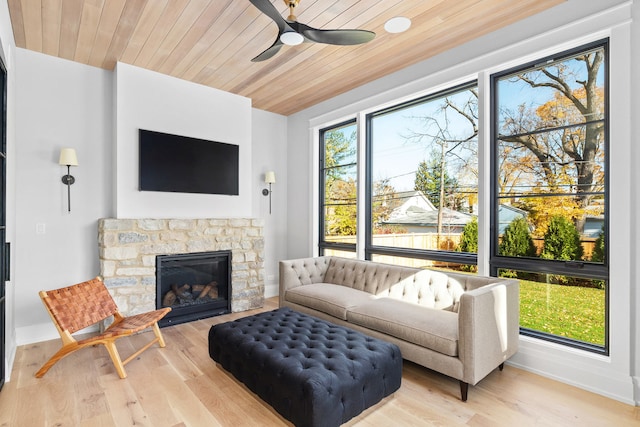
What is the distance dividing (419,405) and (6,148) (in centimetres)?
346

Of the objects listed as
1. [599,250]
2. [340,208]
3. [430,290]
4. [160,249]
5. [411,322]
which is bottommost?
[411,322]

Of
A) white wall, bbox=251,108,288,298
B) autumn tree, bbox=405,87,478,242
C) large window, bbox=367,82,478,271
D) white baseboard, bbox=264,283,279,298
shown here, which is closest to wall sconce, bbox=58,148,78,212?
white wall, bbox=251,108,288,298

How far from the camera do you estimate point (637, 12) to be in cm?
230

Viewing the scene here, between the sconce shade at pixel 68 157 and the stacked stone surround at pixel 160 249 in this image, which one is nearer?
the sconce shade at pixel 68 157

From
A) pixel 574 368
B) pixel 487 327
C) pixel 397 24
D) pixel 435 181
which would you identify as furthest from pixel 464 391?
pixel 397 24

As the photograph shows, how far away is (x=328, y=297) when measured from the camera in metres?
3.38

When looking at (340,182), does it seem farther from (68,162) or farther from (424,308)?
(68,162)

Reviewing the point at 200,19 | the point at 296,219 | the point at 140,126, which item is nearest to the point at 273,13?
the point at 200,19

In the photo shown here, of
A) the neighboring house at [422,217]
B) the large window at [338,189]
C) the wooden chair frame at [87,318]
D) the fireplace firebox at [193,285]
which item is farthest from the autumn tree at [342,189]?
the wooden chair frame at [87,318]

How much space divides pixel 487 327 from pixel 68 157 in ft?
13.5

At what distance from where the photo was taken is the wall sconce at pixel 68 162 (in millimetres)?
3436

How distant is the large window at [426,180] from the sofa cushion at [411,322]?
87 centimetres

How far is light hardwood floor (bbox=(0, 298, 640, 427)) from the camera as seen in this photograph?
210 cm

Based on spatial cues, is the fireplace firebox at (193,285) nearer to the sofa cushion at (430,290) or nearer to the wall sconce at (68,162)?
the wall sconce at (68,162)
